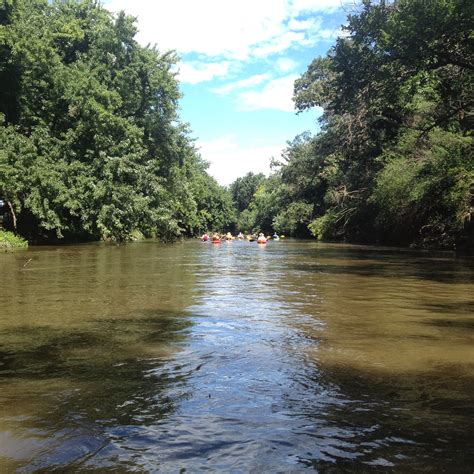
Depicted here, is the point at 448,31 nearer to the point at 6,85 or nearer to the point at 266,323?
the point at 266,323

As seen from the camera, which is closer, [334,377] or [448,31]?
[334,377]

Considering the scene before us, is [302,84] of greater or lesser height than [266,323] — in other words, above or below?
above

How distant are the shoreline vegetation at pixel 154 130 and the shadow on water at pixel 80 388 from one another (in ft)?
53.3

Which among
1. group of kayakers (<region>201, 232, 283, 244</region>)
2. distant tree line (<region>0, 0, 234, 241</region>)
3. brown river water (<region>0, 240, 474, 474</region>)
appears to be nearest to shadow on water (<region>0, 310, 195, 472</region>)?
brown river water (<region>0, 240, 474, 474</region>)

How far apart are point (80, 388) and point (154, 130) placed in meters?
38.4

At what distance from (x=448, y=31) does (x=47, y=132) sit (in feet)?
88.4

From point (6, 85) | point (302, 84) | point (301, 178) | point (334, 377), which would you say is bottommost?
point (334, 377)

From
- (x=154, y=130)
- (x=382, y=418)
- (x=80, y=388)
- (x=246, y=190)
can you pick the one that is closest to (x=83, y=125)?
(x=154, y=130)

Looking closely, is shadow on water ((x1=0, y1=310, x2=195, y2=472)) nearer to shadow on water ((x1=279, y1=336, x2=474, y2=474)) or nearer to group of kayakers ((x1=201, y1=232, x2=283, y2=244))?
shadow on water ((x1=279, y1=336, x2=474, y2=474))

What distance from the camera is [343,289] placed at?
12.0 metres

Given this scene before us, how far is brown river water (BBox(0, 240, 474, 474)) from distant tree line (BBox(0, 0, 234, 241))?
2425 centimetres

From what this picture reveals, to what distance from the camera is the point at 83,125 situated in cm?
3597

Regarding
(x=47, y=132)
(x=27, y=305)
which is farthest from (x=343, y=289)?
(x=47, y=132)

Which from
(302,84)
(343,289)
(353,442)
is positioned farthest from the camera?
(302,84)
